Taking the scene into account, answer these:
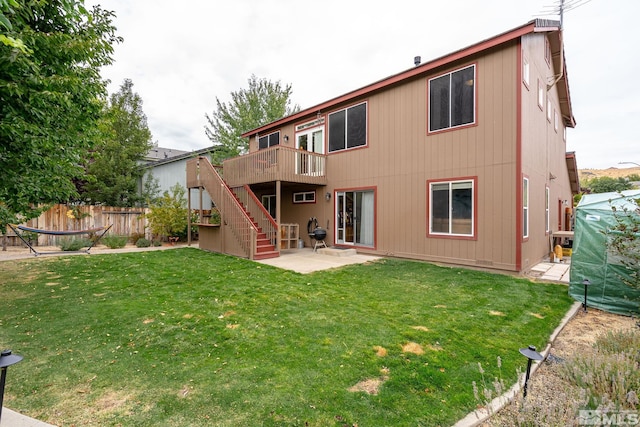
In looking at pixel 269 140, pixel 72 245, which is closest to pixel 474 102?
pixel 269 140

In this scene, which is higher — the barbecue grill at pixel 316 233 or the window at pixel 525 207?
the window at pixel 525 207

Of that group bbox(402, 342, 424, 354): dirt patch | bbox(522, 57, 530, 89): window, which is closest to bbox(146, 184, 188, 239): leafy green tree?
bbox(402, 342, 424, 354): dirt patch

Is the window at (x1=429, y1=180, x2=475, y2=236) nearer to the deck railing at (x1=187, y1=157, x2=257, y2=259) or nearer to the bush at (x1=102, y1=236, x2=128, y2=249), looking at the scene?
the deck railing at (x1=187, y1=157, x2=257, y2=259)

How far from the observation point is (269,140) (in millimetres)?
13656

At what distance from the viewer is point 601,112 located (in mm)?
25125

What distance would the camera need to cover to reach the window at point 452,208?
7.34 metres

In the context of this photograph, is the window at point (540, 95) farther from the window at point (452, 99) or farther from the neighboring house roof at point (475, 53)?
the window at point (452, 99)

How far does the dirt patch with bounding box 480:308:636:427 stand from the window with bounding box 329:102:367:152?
711cm

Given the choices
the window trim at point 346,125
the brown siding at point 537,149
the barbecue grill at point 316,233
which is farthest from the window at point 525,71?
the barbecue grill at point 316,233

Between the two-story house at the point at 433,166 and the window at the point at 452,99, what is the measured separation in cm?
3

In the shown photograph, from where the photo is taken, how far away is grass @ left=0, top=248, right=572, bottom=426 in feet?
7.23

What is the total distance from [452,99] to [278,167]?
17.3ft

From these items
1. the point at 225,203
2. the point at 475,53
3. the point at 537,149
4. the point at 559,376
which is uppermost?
the point at 475,53

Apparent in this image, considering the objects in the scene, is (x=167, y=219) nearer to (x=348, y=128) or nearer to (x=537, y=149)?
(x=348, y=128)
